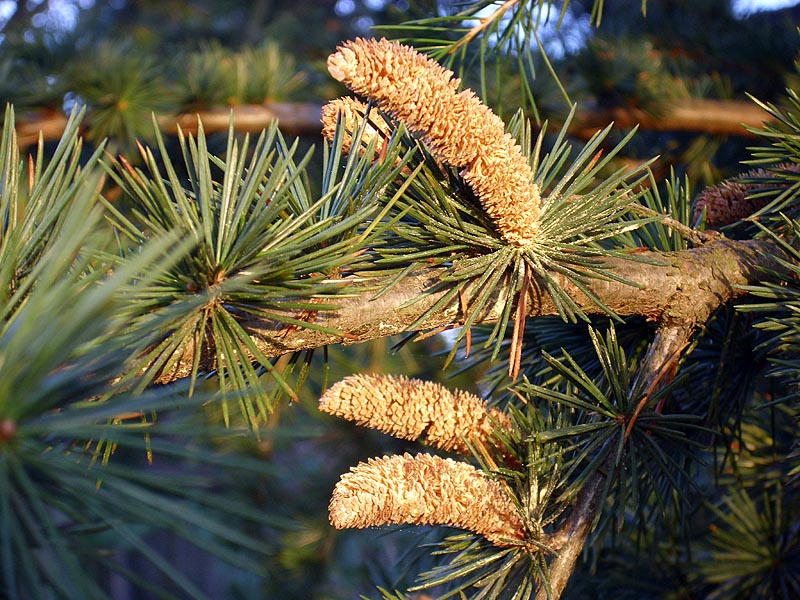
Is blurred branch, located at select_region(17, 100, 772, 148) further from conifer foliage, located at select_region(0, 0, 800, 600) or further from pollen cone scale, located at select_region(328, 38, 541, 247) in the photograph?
pollen cone scale, located at select_region(328, 38, 541, 247)

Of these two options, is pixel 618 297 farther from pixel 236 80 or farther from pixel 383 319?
pixel 236 80

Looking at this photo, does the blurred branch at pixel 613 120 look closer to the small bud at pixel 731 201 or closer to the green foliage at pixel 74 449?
the small bud at pixel 731 201

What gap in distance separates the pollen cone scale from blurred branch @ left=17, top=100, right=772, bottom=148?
712 mm

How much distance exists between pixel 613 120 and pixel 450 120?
0.86m

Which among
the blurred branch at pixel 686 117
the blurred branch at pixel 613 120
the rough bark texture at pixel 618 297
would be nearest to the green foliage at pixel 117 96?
the blurred branch at pixel 613 120

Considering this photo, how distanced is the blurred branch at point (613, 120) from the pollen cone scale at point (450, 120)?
0.71 m

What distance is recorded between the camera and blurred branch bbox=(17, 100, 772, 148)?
1026 mm

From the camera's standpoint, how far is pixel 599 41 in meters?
1.18

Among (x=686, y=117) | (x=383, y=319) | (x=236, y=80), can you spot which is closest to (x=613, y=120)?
(x=686, y=117)

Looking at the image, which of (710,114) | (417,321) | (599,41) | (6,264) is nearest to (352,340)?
(417,321)

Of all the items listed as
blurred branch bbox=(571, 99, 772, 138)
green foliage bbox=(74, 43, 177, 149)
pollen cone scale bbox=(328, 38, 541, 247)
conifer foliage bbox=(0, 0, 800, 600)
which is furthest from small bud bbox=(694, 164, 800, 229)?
green foliage bbox=(74, 43, 177, 149)

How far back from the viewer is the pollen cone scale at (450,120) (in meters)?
0.29

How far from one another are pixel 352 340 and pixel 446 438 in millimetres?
78

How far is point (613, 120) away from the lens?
1.09 meters
